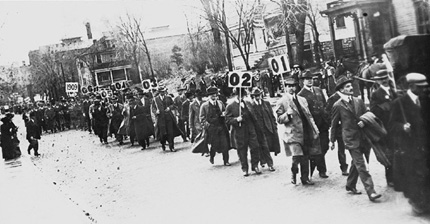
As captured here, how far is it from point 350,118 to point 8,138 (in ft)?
48.7

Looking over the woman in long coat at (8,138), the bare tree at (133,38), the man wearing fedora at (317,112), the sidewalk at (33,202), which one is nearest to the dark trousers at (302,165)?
the man wearing fedora at (317,112)

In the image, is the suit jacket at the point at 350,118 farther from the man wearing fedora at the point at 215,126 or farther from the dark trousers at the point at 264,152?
the man wearing fedora at the point at 215,126

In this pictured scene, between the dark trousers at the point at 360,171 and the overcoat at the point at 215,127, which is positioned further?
the overcoat at the point at 215,127

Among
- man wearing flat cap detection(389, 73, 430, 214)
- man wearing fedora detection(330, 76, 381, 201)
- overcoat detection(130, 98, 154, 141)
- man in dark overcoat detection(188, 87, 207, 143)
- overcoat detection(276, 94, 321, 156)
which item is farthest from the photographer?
overcoat detection(130, 98, 154, 141)

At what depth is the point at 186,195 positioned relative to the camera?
977 centimetres

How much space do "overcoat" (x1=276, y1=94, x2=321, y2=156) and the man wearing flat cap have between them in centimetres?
245

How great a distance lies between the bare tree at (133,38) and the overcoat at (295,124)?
69.2ft

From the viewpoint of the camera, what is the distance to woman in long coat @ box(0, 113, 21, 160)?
62.8 ft

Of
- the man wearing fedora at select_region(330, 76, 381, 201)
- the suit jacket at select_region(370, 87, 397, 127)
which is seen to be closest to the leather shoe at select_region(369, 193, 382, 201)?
the man wearing fedora at select_region(330, 76, 381, 201)

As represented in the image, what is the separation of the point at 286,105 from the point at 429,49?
158 inches

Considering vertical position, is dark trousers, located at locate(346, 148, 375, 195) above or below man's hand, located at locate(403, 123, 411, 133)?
below

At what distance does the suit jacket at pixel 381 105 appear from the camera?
7244mm

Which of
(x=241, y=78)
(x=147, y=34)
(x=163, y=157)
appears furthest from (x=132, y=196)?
(x=147, y=34)

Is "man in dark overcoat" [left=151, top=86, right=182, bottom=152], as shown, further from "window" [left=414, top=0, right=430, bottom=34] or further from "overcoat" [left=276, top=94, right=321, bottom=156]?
"window" [left=414, top=0, right=430, bottom=34]
